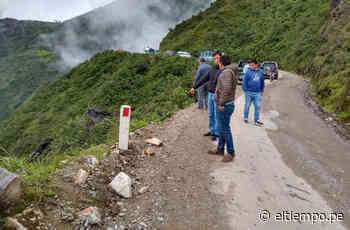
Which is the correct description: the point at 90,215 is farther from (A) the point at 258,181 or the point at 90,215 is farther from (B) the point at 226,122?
(B) the point at 226,122

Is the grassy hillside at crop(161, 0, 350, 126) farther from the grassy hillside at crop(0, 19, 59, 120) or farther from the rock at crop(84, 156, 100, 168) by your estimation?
the grassy hillside at crop(0, 19, 59, 120)

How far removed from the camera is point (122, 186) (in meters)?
4.05

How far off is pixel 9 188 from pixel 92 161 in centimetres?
180

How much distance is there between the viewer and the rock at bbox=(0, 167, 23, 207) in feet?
9.36

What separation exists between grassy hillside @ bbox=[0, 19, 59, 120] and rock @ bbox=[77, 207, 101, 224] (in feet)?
335

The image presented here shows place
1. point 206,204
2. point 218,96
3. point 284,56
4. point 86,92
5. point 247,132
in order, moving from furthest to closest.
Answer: point 284,56 < point 86,92 < point 247,132 < point 218,96 < point 206,204

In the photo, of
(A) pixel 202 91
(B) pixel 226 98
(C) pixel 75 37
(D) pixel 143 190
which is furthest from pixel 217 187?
(C) pixel 75 37

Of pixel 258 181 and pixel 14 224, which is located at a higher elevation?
pixel 14 224

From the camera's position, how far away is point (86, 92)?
108 ft

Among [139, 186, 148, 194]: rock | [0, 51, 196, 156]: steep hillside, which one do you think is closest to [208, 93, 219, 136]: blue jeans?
[0, 51, 196, 156]: steep hillside

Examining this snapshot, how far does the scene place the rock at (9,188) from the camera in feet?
9.36

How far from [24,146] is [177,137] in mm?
27785

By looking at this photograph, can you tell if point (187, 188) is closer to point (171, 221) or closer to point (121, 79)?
point (171, 221)

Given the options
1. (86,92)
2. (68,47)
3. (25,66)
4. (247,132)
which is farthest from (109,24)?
(247,132)
